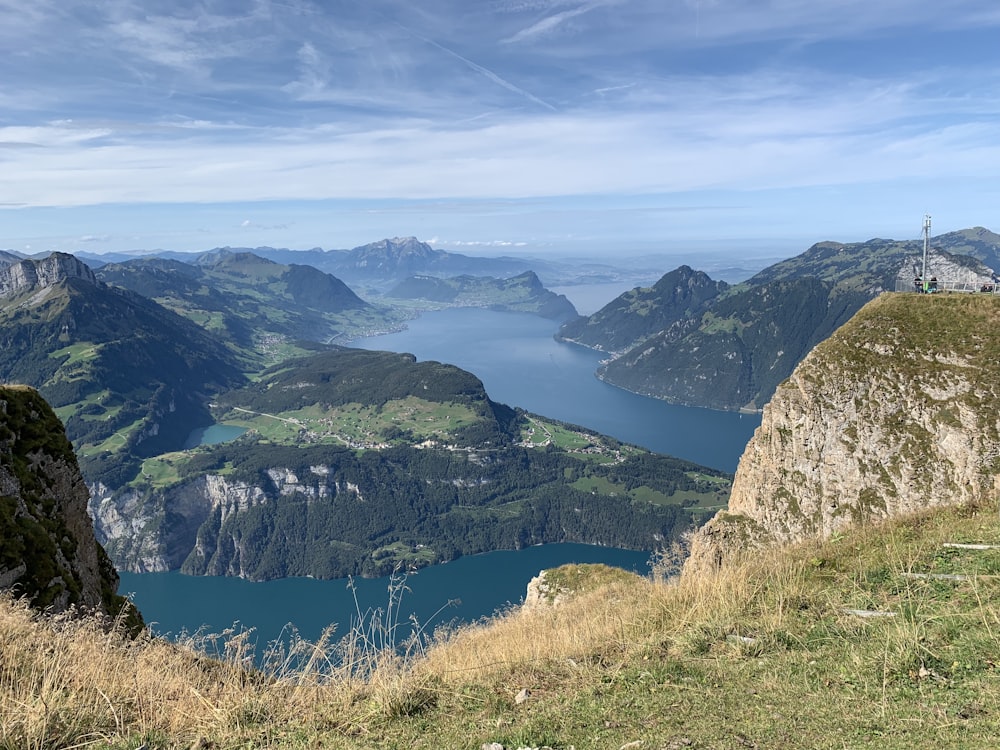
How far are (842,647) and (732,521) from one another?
1648 inches

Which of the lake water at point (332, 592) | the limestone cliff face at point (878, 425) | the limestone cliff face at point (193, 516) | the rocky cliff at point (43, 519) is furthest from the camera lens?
the limestone cliff face at point (193, 516)

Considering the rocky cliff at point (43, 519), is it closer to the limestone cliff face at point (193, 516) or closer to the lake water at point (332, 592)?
the lake water at point (332, 592)

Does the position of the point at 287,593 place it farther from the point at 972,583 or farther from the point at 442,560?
the point at 972,583

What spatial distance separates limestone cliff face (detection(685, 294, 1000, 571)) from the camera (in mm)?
36906

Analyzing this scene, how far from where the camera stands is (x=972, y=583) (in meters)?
7.80

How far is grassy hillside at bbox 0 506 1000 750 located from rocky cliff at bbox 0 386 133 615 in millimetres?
3257

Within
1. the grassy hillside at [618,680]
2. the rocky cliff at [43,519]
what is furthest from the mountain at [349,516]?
the grassy hillside at [618,680]

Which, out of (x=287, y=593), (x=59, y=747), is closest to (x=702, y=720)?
(x=59, y=747)

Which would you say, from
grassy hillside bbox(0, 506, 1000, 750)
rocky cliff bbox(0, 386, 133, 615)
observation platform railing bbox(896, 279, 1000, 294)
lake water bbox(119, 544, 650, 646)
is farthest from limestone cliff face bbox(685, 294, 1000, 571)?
lake water bbox(119, 544, 650, 646)

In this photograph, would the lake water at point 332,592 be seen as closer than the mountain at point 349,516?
Yes

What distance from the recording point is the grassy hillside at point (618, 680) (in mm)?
5594

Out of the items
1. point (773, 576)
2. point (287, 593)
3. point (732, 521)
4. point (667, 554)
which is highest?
point (773, 576)

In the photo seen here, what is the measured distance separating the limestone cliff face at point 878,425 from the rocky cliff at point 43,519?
3325cm

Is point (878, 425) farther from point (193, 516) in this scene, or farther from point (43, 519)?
point (193, 516)
